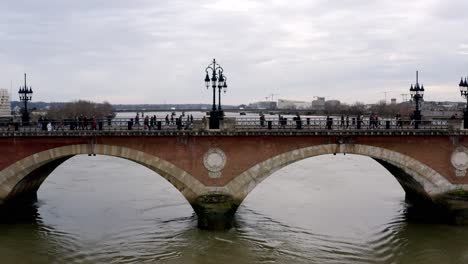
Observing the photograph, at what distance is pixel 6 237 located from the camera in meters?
21.0

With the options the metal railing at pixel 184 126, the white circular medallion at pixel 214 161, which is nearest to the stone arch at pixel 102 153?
the white circular medallion at pixel 214 161

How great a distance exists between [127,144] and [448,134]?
47.2 feet

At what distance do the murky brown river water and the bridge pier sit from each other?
0.47 m

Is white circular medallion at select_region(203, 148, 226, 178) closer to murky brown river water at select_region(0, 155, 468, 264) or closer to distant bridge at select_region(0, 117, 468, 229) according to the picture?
distant bridge at select_region(0, 117, 468, 229)

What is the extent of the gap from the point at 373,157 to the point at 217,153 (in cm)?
709

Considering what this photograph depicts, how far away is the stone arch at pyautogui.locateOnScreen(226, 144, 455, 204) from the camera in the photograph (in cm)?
2147

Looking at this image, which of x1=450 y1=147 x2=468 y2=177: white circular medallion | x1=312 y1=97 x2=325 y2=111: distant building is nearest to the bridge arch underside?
x1=450 y1=147 x2=468 y2=177: white circular medallion

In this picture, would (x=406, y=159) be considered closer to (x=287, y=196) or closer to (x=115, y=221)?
(x=287, y=196)

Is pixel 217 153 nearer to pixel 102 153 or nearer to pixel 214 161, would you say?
pixel 214 161

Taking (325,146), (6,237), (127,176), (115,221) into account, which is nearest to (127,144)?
(115,221)

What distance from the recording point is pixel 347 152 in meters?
21.7

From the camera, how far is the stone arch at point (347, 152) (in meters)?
21.5

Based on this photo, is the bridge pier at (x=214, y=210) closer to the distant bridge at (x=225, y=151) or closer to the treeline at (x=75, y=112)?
the distant bridge at (x=225, y=151)

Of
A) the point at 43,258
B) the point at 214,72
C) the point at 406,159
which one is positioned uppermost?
the point at 214,72
